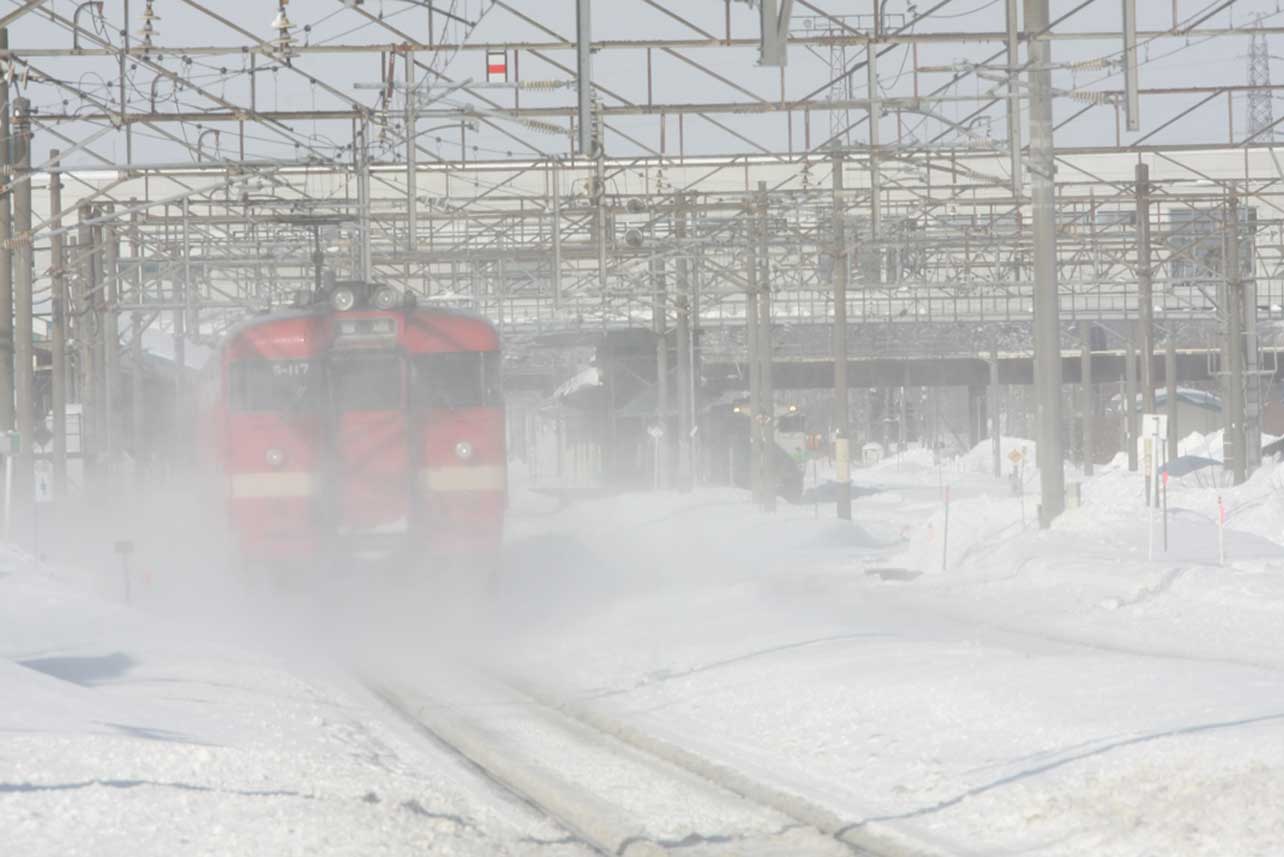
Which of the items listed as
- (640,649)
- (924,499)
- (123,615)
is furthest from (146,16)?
(924,499)

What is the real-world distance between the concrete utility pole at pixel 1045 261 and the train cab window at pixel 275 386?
382 inches

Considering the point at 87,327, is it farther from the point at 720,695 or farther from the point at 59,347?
the point at 720,695

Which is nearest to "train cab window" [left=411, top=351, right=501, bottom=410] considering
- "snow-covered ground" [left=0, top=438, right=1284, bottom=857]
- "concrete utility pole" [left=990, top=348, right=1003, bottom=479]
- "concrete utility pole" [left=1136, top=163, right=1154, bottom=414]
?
"snow-covered ground" [left=0, top=438, right=1284, bottom=857]

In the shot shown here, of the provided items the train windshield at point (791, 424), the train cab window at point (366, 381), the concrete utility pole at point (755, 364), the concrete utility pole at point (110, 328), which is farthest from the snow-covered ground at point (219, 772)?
the train windshield at point (791, 424)

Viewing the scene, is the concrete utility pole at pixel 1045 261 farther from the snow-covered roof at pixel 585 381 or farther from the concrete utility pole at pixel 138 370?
the snow-covered roof at pixel 585 381

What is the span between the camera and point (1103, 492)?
3906 centimetres

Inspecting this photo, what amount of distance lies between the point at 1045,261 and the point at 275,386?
1091 cm

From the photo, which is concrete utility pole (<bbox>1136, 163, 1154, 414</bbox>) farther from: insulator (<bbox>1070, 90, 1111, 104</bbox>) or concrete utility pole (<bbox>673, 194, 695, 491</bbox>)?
insulator (<bbox>1070, 90, 1111, 104</bbox>)

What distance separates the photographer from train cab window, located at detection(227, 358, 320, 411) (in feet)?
63.8

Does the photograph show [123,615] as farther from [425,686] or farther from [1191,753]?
[1191,753]

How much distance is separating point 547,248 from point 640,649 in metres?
24.8

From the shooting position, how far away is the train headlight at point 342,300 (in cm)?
1959

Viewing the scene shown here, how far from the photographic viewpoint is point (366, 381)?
1962cm

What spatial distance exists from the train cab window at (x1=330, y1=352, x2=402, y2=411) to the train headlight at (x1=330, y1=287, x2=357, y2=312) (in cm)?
51
